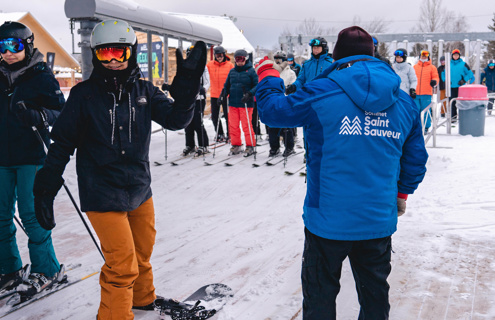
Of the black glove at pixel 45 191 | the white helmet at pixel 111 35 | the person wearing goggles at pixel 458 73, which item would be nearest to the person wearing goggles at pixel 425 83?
the person wearing goggles at pixel 458 73

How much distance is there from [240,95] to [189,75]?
6.65m

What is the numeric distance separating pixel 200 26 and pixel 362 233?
10448 millimetres

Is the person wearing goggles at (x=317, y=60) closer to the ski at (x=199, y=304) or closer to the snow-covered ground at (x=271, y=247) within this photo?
the snow-covered ground at (x=271, y=247)

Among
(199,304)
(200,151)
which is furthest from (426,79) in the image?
(199,304)

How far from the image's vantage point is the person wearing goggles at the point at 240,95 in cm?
→ 938

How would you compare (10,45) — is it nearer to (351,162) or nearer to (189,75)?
(189,75)

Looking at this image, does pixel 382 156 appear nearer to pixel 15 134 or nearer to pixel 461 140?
pixel 15 134

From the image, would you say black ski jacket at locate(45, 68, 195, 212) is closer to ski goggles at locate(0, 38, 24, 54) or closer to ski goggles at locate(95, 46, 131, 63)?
ski goggles at locate(95, 46, 131, 63)

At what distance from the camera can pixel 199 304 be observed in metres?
3.28

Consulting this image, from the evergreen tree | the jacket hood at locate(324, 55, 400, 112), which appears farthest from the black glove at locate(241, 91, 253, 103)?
the evergreen tree

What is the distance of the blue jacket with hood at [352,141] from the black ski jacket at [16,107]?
83.7 inches

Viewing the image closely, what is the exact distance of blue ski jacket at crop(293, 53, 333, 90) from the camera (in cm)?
758

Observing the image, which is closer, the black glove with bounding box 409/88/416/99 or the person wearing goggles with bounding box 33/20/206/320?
the person wearing goggles with bounding box 33/20/206/320

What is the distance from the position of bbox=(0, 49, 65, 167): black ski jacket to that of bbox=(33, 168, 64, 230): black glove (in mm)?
839
